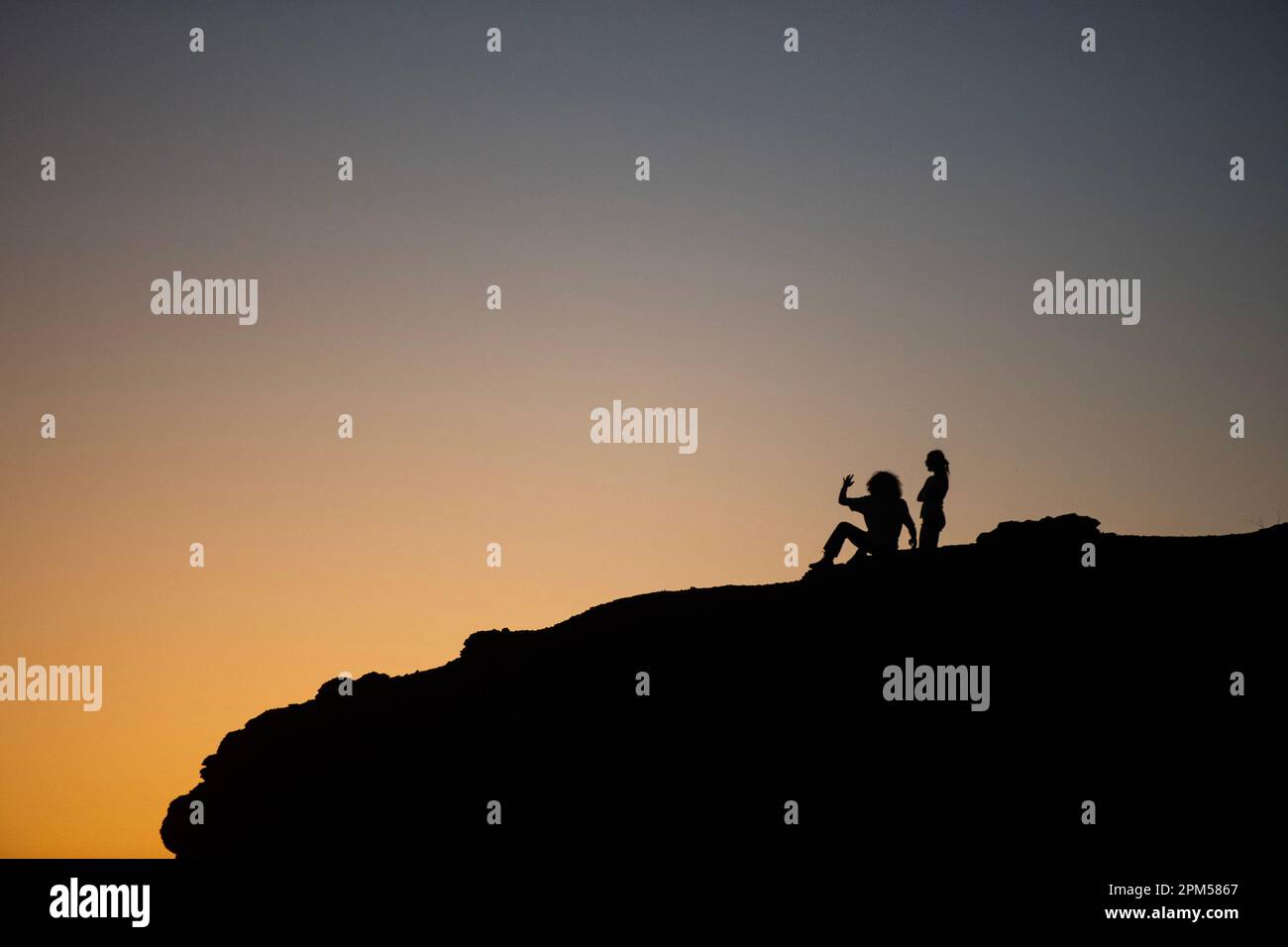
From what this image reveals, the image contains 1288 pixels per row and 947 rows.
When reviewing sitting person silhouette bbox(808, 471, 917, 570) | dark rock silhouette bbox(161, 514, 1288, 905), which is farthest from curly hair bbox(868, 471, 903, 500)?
dark rock silhouette bbox(161, 514, 1288, 905)

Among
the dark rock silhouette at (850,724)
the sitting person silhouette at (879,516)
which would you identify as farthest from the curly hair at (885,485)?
the dark rock silhouette at (850,724)

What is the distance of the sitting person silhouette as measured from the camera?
80.9 ft

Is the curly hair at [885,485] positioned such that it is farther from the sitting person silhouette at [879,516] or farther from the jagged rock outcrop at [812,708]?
the jagged rock outcrop at [812,708]

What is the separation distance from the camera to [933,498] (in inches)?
985

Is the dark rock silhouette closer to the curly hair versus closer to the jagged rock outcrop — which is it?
the jagged rock outcrop

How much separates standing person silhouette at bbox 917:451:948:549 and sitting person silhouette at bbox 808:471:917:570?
30 cm

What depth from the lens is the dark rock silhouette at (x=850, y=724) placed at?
1962 centimetres

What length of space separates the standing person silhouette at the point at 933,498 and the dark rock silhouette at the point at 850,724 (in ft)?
1.72

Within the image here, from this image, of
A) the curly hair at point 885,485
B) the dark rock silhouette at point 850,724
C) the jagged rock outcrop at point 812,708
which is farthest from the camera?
the curly hair at point 885,485

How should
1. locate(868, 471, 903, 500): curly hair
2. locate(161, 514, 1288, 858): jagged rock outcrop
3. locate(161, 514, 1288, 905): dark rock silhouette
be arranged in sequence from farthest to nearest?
locate(868, 471, 903, 500): curly hair < locate(161, 514, 1288, 858): jagged rock outcrop < locate(161, 514, 1288, 905): dark rock silhouette

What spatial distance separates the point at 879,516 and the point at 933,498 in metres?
1.25

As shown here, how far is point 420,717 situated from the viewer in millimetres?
27016
